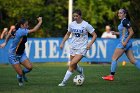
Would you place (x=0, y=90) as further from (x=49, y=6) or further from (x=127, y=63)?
(x=49, y=6)

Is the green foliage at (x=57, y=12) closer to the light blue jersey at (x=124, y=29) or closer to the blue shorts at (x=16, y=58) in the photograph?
the light blue jersey at (x=124, y=29)

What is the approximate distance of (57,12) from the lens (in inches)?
1790

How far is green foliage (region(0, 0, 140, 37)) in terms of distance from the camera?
141 feet

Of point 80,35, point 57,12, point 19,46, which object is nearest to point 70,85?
point 80,35

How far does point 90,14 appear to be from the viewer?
144ft

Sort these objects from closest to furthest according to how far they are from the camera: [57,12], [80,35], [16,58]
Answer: [80,35]
[16,58]
[57,12]

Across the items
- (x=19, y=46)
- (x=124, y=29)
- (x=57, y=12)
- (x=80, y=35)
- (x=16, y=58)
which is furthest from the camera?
(x=57, y=12)

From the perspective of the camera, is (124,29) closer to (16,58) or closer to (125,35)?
(125,35)

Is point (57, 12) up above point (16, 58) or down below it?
below

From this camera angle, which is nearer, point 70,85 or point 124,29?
point 70,85

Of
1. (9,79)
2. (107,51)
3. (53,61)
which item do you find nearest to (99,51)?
(107,51)

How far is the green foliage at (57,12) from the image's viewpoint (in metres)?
43.0

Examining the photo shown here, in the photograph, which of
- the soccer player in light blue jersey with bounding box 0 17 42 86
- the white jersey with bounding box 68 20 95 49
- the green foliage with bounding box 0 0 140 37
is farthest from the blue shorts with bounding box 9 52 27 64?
the green foliage with bounding box 0 0 140 37

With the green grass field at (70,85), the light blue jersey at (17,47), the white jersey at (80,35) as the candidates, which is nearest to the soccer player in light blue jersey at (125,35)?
the green grass field at (70,85)
